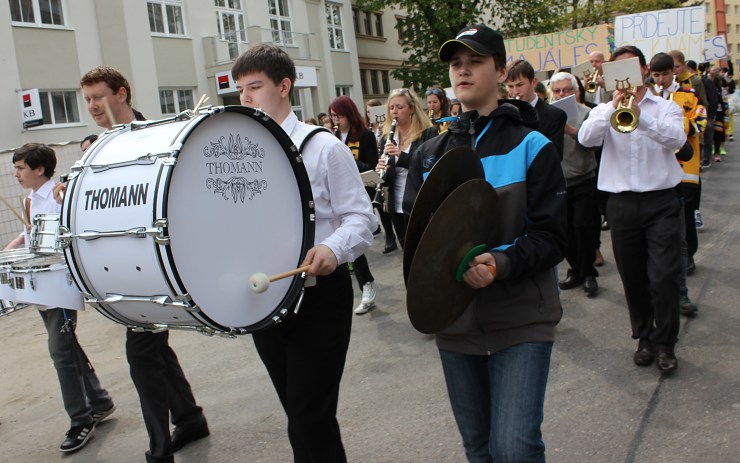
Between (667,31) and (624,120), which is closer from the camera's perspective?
(624,120)

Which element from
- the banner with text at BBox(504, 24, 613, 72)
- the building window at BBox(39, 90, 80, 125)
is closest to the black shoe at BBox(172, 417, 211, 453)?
the banner with text at BBox(504, 24, 613, 72)

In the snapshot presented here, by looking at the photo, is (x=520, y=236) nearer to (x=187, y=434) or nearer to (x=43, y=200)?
(x=187, y=434)

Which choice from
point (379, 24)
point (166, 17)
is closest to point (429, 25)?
point (379, 24)

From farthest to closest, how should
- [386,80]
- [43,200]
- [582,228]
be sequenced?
[386,80]
[582,228]
[43,200]

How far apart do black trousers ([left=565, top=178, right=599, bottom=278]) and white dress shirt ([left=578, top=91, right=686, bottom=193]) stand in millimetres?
1987

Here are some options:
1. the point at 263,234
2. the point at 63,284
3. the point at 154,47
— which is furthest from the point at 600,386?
the point at 154,47

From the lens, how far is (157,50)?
21641 mm

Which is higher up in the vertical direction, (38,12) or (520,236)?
(38,12)

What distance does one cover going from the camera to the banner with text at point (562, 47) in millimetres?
14062

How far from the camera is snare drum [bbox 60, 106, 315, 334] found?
2.44 metres

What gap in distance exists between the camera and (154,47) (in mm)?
21531

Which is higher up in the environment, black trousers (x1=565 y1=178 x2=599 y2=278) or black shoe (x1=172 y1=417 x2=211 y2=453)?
black trousers (x1=565 y1=178 x2=599 y2=278)

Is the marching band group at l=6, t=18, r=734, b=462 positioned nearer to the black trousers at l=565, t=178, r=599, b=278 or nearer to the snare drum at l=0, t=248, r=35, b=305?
the snare drum at l=0, t=248, r=35, b=305

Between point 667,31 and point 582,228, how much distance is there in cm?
640
